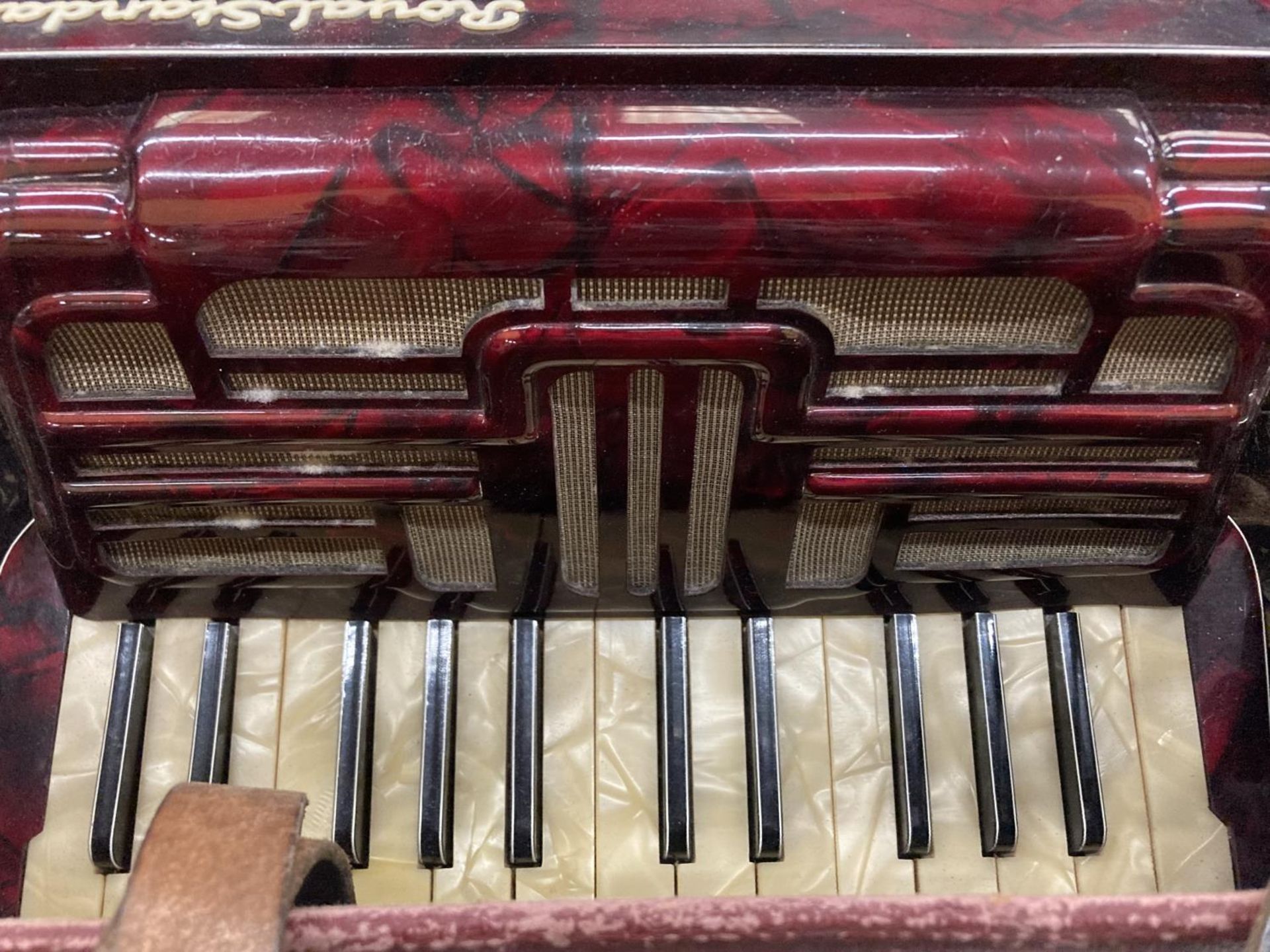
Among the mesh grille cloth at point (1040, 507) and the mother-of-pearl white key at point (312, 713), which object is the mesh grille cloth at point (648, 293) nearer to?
the mesh grille cloth at point (1040, 507)

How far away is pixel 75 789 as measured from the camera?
1.29m

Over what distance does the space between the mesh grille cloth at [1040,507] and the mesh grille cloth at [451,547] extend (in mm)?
408

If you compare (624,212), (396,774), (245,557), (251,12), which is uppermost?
(251,12)

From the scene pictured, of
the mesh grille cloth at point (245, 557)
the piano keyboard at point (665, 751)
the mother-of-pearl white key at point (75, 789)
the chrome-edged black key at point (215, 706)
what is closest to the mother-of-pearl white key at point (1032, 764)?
the piano keyboard at point (665, 751)

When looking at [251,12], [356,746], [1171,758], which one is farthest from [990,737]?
[251,12]

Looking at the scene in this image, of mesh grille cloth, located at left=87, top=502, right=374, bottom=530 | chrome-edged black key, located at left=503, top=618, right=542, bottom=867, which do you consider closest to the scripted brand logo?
mesh grille cloth, located at left=87, top=502, right=374, bottom=530

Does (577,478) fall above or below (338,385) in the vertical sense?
below

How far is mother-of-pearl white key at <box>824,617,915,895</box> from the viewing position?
1.31 meters

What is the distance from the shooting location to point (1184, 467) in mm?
1043

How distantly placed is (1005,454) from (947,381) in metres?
0.12

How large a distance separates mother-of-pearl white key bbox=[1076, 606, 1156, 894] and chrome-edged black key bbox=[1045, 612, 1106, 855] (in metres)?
0.01

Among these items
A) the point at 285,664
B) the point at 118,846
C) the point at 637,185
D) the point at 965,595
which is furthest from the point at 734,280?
the point at 118,846

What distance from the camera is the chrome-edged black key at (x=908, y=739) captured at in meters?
1.31

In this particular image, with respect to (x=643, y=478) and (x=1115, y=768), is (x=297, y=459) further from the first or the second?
(x=1115, y=768)
